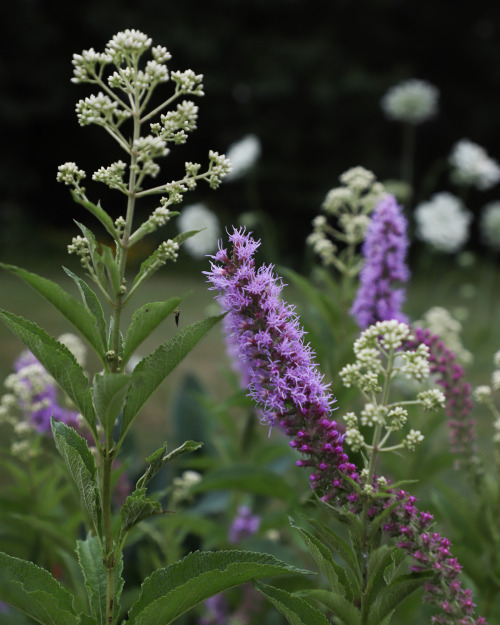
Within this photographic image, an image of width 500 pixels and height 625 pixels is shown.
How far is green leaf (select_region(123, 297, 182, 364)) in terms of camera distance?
3.48 feet

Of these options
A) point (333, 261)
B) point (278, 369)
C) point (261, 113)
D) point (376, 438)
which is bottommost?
point (376, 438)

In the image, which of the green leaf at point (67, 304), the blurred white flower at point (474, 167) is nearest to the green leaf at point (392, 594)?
the green leaf at point (67, 304)

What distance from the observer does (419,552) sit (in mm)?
1175

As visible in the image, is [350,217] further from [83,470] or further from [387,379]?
[83,470]

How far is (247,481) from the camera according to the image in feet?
7.92

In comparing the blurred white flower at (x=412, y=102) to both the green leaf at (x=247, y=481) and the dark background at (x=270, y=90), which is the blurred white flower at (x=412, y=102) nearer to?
the green leaf at (x=247, y=481)

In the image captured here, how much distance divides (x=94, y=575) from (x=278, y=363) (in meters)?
0.53

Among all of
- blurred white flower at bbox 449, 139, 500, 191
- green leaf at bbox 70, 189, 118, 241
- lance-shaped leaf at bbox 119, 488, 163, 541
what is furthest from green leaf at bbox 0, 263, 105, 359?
blurred white flower at bbox 449, 139, 500, 191

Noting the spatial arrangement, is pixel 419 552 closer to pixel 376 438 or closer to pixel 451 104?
pixel 376 438

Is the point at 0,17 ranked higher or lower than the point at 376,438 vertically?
higher

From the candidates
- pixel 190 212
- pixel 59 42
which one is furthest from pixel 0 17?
pixel 190 212

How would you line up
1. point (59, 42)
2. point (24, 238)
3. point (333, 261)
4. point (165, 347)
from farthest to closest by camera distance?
point (59, 42)
point (24, 238)
point (333, 261)
point (165, 347)

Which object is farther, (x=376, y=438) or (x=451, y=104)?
(x=451, y=104)

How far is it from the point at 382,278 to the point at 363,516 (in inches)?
45.4
